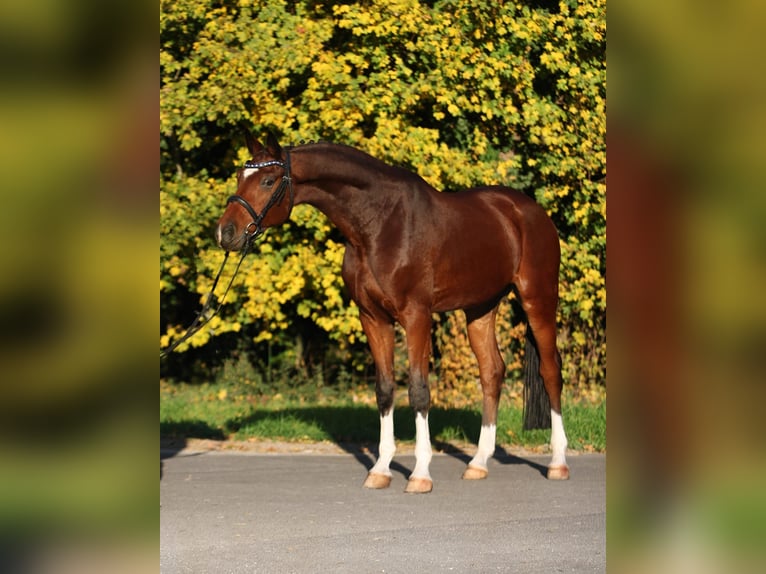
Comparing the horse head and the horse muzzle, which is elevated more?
the horse head

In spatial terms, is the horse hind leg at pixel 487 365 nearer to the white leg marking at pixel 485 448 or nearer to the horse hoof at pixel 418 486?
the white leg marking at pixel 485 448

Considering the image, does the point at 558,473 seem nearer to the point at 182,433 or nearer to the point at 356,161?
the point at 356,161

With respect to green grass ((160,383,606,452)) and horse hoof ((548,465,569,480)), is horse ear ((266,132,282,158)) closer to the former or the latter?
horse hoof ((548,465,569,480))

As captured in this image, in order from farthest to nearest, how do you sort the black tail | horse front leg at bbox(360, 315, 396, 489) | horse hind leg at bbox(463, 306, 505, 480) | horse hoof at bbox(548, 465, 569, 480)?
1. the black tail
2. horse hind leg at bbox(463, 306, 505, 480)
3. horse hoof at bbox(548, 465, 569, 480)
4. horse front leg at bbox(360, 315, 396, 489)

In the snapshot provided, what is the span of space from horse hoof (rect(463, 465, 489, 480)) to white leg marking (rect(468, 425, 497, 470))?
3 cm

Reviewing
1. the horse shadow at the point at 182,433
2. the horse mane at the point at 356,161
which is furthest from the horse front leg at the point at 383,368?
the horse shadow at the point at 182,433

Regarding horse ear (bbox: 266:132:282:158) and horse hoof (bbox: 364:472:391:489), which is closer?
horse ear (bbox: 266:132:282:158)

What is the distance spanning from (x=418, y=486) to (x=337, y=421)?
3470 mm

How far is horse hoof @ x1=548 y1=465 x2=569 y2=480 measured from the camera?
818 centimetres

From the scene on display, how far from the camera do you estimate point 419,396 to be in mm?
7840

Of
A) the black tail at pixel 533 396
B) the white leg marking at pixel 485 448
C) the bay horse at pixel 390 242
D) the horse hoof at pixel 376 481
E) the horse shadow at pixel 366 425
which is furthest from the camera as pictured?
the horse shadow at pixel 366 425

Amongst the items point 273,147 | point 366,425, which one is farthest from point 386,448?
point 366,425

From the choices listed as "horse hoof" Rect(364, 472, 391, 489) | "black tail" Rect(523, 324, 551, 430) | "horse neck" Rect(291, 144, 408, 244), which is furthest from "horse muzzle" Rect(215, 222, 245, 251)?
"black tail" Rect(523, 324, 551, 430)

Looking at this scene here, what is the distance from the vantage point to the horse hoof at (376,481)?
7.82 metres
